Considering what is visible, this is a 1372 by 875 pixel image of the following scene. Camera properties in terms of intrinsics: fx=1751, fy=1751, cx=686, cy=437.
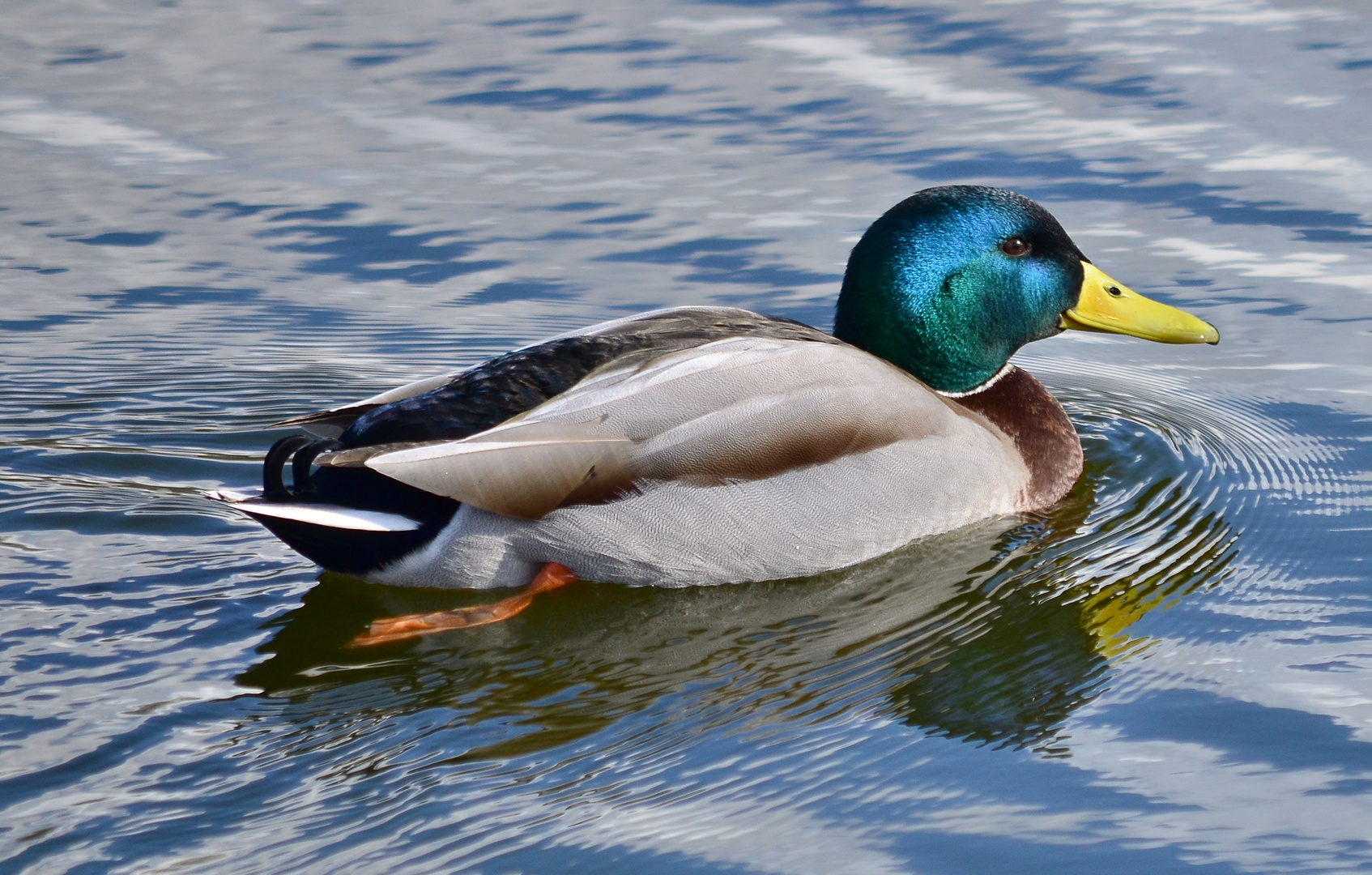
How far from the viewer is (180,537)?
599 cm

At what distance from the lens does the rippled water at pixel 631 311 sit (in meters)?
4.32

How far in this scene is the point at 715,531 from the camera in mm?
5637

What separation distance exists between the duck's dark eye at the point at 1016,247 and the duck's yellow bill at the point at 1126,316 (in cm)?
32

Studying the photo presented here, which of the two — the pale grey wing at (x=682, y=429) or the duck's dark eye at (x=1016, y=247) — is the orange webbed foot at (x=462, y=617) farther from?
the duck's dark eye at (x=1016, y=247)

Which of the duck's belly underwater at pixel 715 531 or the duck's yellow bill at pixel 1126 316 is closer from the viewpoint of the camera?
the duck's belly underwater at pixel 715 531

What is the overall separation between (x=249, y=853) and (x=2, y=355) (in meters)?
4.17

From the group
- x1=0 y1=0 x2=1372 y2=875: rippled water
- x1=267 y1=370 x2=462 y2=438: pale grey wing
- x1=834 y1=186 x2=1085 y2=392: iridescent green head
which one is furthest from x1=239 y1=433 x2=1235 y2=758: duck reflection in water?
x1=834 y1=186 x2=1085 y2=392: iridescent green head

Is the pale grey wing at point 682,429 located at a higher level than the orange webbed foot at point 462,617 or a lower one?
higher

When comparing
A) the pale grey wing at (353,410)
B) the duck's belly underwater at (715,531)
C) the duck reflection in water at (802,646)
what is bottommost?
the duck reflection in water at (802,646)

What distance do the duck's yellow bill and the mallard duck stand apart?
773 mm

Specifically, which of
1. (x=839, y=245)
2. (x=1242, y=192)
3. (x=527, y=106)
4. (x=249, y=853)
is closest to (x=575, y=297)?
(x=839, y=245)

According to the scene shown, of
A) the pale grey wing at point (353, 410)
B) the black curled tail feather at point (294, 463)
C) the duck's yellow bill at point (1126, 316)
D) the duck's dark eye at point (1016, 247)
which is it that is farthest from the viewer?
the duck's yellow bill at point (1126, 316)

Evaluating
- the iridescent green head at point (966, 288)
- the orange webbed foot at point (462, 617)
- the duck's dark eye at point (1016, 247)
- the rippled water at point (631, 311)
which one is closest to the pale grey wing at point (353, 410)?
the rippled water at point (631, 311)

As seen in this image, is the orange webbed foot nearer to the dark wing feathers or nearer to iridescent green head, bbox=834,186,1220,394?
the dark wing feathers
